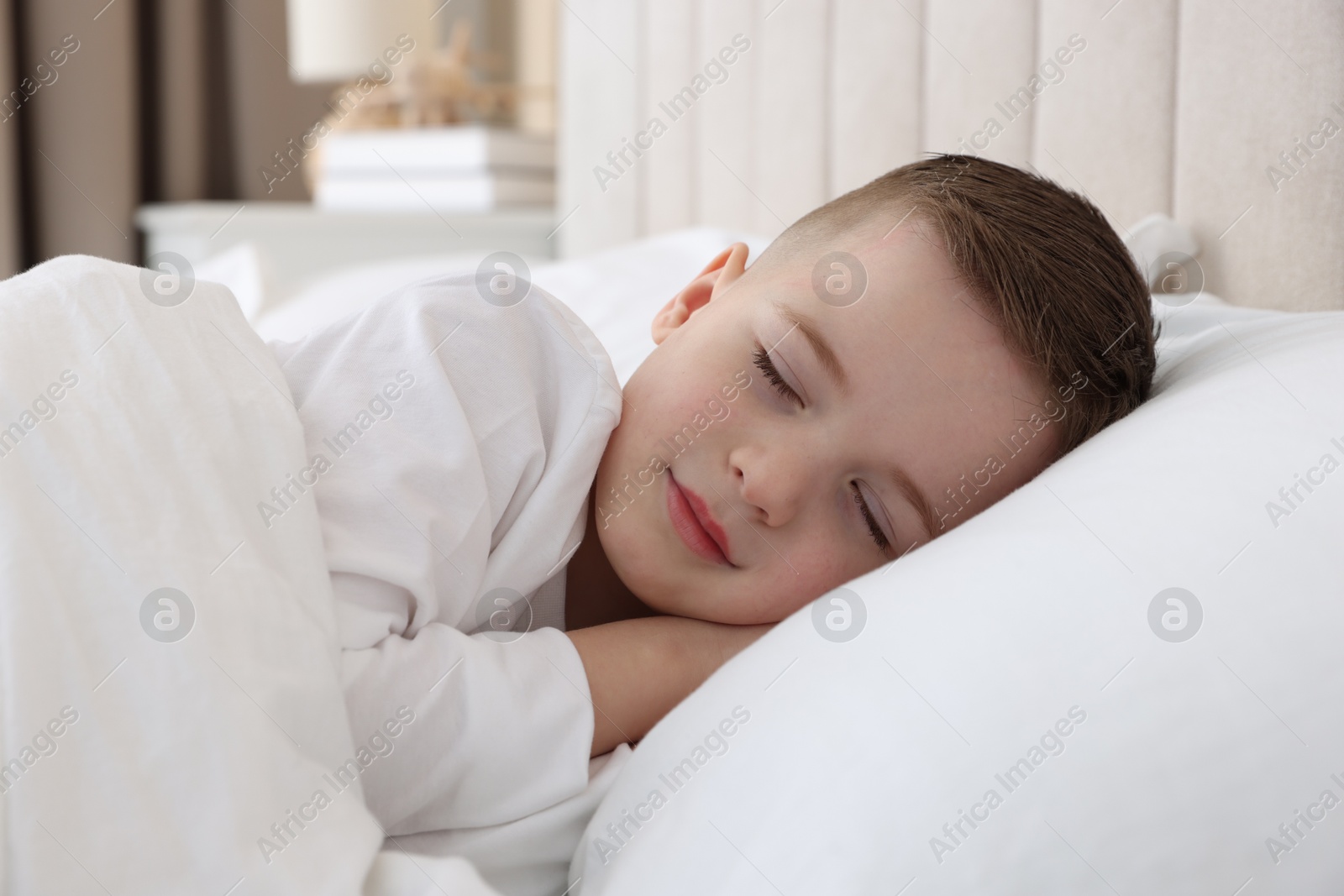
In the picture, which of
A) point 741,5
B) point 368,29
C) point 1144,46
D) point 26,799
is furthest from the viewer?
point 368,29

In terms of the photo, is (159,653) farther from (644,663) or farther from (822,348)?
(822,348)

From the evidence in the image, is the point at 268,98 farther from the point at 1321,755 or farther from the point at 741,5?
the point at 1321,755

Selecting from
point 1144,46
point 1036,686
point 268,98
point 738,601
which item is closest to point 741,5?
point 1144,46

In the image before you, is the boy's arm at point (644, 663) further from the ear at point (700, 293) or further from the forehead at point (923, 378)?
the ear at point (700, 293)

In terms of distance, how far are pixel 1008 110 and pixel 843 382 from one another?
0.68 m

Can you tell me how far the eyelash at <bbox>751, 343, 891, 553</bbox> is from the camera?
0.77 m

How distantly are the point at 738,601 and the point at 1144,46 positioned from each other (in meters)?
0.75

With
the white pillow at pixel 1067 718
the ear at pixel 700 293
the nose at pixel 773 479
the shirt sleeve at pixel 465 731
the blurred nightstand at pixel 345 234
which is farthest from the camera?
the blurred nightstand at pixel 345 234

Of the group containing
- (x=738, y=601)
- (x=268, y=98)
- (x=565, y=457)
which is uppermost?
(x=268, y=98)

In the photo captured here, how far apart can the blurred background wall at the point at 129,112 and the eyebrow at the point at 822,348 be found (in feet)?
7.37

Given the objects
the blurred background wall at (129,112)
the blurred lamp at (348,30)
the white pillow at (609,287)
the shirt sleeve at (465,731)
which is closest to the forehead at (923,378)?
the shirt sleeve at (465,731)

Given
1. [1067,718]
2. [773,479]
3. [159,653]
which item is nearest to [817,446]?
[773,479]

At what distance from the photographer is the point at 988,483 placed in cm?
78

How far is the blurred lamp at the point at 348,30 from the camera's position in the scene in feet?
8.06
